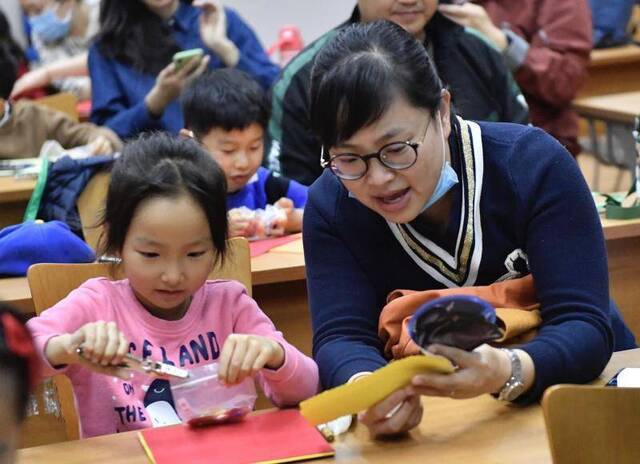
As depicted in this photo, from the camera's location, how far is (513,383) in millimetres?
1698

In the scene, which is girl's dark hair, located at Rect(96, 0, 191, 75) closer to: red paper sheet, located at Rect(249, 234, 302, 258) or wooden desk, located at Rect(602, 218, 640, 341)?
red paper sheet, located at Rect(249, 234, 302, 258)

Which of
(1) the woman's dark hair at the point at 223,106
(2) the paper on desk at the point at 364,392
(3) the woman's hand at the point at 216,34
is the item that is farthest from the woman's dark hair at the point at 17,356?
(3) the woman's hand at the point at 216,34

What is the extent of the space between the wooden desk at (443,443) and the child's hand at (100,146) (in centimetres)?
217

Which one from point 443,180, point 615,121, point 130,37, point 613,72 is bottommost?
point 613,72

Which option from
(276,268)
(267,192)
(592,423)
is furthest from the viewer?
(267,192)

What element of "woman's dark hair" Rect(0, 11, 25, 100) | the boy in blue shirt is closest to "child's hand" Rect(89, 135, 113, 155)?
"woman's dark hair" Rect(0, 11, 25, 100)

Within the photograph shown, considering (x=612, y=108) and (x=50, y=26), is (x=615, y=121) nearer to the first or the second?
(x=612, y=108)

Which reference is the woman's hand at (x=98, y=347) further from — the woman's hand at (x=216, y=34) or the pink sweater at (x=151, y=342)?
the woman's hand at (x=216, y=34)

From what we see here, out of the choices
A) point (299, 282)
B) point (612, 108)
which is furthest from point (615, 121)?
point (299, 282)

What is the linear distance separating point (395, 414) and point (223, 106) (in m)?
1.62

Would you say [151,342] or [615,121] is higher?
[151,342]

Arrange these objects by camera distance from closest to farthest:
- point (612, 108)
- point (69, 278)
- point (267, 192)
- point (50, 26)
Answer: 1. point (69, 278)
2. point (267, 192)
3. point (612, 108)
4. point (50, 26)

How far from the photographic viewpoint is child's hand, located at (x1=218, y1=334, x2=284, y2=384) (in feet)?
5.58

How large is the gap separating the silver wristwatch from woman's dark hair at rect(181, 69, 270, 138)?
1.55m
